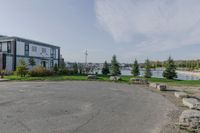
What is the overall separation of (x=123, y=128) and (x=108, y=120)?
37.7 inches

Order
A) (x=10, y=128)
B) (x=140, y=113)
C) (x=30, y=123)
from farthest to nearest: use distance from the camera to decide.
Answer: (x=140, y=113)
(x=30, y=123)
(x=10, y=128)

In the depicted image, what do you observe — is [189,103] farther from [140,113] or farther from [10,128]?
[10,128]

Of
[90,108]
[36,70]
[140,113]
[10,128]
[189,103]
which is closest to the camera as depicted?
[10,128]

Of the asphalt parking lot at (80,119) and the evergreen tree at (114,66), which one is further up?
the evergreen tree at (114,66)

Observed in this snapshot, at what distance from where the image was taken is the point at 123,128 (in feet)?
20.1

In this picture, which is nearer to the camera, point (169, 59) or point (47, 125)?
point (47, 125)

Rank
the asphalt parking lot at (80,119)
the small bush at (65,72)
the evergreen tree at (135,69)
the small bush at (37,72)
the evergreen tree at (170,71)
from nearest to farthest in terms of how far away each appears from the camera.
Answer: the asphalt parking lot at (80,119) < the small bush at (37,72) < the evergreen tree at (170,71) < the small bush at (65,72) < the evergreen tree at (135,69)

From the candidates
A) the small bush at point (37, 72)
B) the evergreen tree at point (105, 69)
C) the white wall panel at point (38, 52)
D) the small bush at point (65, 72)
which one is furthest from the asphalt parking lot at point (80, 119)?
the white wall panel at point (38, 52)

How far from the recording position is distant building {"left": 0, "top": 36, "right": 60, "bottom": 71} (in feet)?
118

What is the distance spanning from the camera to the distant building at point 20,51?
36.0 m

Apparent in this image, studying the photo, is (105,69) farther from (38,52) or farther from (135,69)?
(38,52)

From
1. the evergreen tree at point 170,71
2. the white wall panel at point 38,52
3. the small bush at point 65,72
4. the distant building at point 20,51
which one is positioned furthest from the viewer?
the white wall panel at point 38,52

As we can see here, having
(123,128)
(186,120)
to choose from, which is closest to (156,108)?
(186,120)

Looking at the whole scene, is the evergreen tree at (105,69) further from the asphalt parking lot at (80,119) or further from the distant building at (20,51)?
the asphalt parking lot at (80,119)
